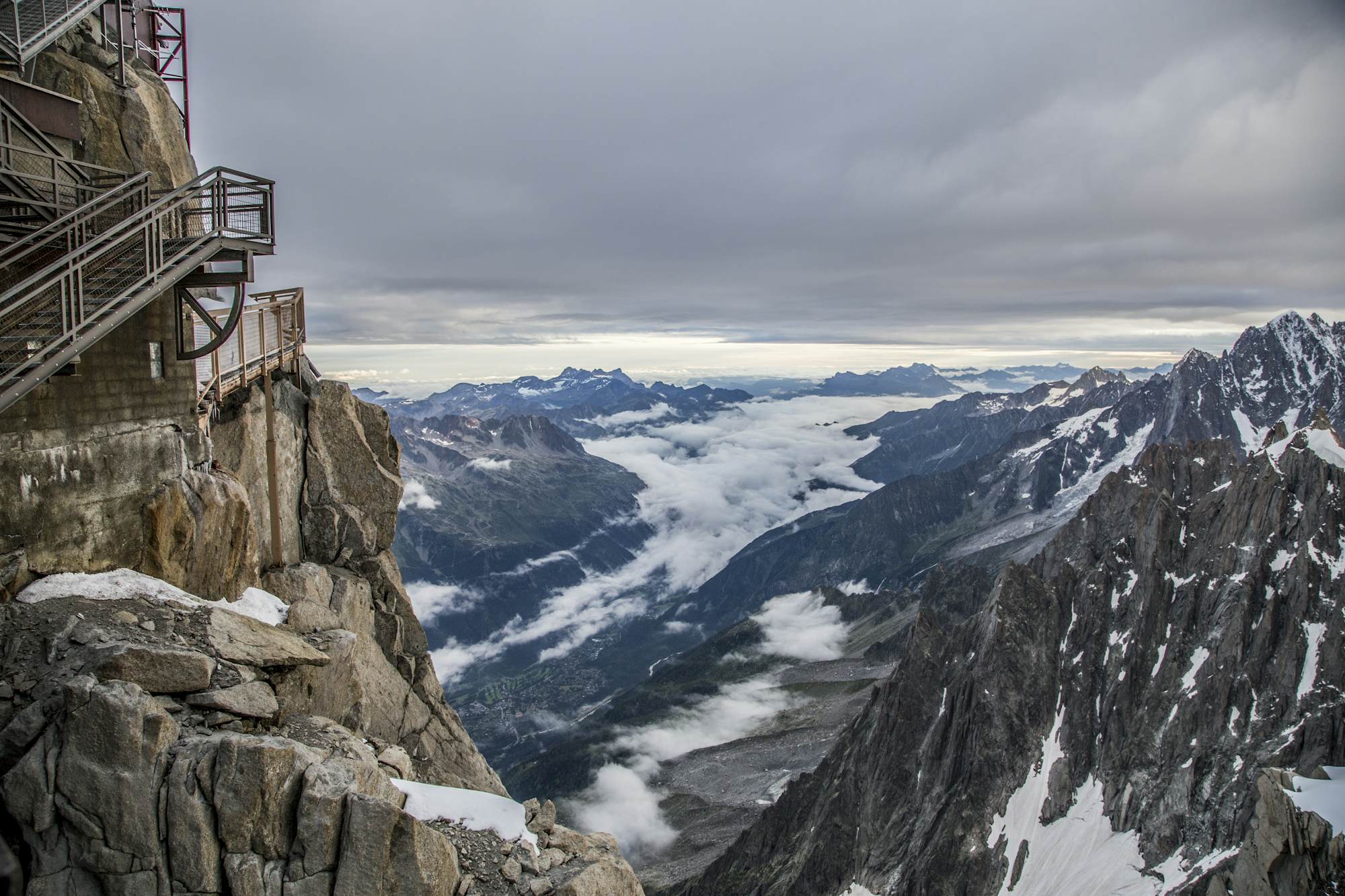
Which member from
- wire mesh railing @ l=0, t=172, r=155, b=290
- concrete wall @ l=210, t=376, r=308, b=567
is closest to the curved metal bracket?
wire mesh railing @ l=0, t=172, r=155, b=290

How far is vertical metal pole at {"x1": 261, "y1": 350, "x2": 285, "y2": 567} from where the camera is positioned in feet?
88.1

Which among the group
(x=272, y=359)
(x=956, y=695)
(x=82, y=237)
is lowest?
(x=956, y=695)

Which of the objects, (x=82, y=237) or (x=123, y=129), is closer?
(x=82, y=237)

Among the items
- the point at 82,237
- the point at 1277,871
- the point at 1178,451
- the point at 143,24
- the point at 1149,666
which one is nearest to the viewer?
the point at 82,237

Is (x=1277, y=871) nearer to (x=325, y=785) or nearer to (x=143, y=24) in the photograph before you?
(x=325, y=785)

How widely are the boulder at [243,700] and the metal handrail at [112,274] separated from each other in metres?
6.13

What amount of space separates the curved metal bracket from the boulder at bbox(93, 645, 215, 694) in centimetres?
921

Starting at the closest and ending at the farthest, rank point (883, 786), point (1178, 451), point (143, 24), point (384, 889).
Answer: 1. point (384, 889)
2. point (143, 24)
3. point (883, 786)
4. point (1178, 451)

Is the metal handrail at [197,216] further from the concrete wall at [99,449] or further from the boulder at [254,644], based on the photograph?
the boulder at [254,644]

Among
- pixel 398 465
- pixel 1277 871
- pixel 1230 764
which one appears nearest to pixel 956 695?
pixel 1230 764

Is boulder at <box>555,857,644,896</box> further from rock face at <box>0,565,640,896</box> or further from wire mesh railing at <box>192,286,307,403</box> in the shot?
wire mesh railing at <box>192,286,307,403</box>

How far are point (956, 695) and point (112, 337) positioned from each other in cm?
16186

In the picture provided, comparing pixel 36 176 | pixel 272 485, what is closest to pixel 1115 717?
pixel 272 485

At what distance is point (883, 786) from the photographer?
154250mm
